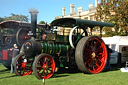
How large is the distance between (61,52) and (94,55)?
1492 mm

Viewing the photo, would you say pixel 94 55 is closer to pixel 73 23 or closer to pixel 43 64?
pixel 73 23

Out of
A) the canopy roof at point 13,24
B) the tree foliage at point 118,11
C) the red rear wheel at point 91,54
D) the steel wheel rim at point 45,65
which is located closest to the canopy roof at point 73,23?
the red rear wheel at point 91,54

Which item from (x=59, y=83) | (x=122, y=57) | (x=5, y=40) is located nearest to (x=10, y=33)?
(x=5, y=40)

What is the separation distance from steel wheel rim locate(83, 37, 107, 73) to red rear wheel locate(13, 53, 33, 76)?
2.44 metres

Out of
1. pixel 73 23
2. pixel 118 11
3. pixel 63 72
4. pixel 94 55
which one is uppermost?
pixel 118 11

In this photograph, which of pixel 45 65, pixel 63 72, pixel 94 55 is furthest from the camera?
pixel 63 72

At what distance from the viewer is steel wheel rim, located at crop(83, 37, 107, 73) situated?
918 cm

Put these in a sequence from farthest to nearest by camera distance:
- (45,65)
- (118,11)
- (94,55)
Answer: (118,11)
(94,55)
(45,65)

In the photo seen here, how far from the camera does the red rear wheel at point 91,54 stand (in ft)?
28.3

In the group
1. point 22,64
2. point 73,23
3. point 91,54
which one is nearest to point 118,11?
point 73,23

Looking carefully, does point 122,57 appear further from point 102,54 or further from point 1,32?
point 1,32

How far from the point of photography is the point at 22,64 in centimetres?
899

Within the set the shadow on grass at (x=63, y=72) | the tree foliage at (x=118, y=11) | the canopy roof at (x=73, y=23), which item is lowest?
the shadow on grass at (x=63, y=72)

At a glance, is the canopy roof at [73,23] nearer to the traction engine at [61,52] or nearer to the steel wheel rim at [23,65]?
the traction engine at [61,52]
